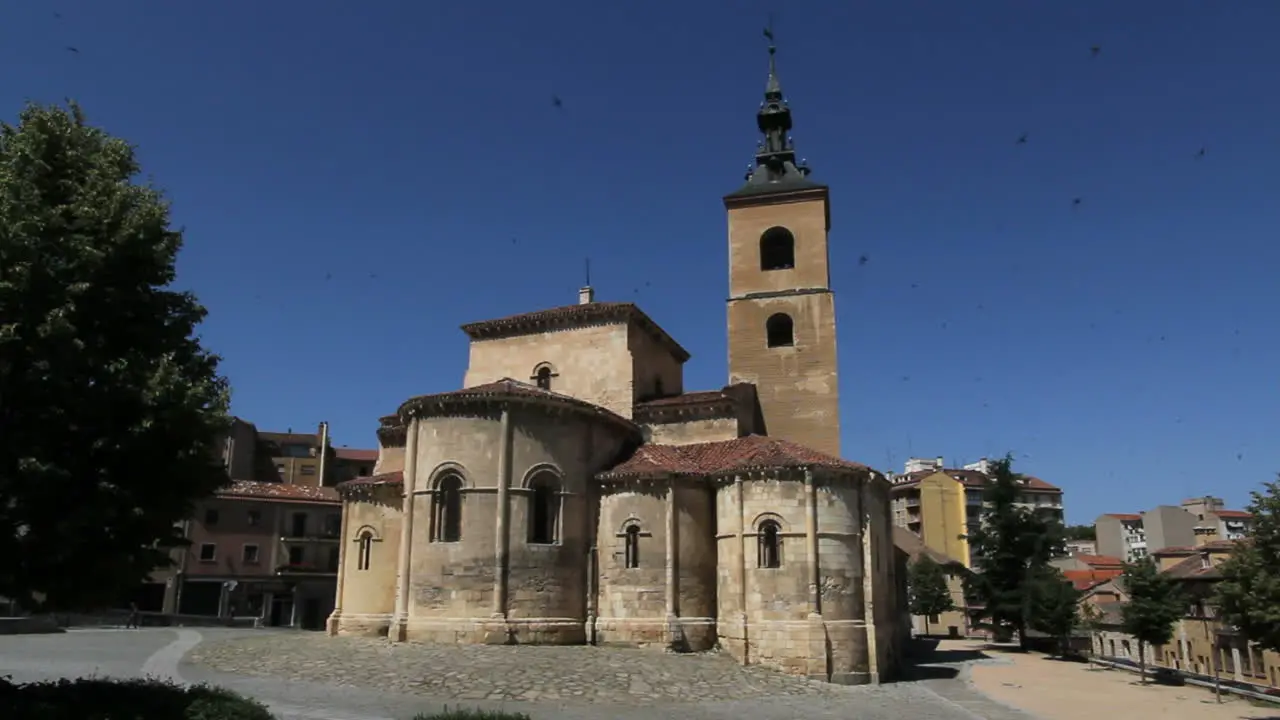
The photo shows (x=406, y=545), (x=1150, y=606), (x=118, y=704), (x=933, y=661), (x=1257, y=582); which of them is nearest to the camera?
(x=118, y=704)

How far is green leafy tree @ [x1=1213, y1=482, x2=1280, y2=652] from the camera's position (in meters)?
17.4

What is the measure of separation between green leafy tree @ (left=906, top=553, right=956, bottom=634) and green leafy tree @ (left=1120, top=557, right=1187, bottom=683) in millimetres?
25683

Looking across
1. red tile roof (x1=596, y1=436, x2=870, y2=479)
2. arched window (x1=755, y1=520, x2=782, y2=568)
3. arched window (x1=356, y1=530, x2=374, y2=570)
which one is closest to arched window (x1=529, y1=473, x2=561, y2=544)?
red tile roof (x1=596, y1=436, x2=870, y2=479)

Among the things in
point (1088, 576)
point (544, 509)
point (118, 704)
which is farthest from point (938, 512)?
point (118, 704)

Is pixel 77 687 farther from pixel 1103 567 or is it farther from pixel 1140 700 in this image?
pixel 1103 567

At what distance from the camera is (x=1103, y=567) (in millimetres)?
79500

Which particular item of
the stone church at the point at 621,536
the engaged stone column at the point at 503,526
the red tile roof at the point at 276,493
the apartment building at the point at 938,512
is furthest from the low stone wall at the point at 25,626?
the apartment building at the point at 938,512

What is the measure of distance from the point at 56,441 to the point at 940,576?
Answer: 176ft

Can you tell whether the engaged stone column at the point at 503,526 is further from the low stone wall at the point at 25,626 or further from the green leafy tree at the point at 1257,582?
the low stone wall at the point at 25,626

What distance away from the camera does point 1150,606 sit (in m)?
28.1

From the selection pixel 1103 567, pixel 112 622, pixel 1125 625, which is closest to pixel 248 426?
pixel 112 622

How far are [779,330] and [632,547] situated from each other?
1240cm

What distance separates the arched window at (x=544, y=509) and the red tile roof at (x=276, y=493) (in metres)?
28.2

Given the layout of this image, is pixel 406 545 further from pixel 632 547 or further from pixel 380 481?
pixel 632 547
